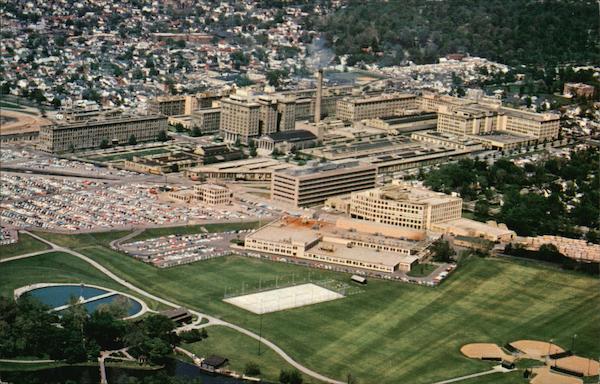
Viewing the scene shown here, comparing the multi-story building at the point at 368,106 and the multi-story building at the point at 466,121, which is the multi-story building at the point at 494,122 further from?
the multi-story building at the point at 368,106

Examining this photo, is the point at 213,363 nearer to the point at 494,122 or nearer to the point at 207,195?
the point at 207,195

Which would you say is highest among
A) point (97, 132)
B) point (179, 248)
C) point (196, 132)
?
point (97, 132)

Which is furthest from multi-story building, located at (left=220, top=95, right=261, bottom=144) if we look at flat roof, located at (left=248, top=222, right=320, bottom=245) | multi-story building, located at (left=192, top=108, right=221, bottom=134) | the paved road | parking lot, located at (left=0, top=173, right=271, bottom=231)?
the paved road

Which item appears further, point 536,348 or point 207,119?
point 207,119

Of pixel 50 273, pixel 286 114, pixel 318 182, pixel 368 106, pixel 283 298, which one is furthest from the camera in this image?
pixel 368 106

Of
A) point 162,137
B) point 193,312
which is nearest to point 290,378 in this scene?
point 193,312

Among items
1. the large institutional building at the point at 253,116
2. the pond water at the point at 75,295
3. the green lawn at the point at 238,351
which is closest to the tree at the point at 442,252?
the green lawn at the point at 238,351

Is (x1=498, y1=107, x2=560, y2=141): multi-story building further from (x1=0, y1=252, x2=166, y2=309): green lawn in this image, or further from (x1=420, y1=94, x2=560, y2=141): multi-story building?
(x1=0, y1=252, x2=166, y2=309): green lawn
